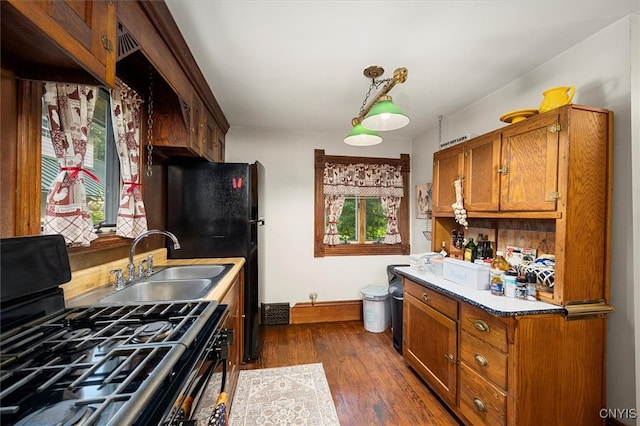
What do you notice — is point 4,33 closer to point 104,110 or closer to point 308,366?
point 104,110

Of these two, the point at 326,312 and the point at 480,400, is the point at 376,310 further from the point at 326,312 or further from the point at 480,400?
the point at 480,400

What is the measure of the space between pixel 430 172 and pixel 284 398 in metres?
2.80

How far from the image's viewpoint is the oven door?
0.70 meters

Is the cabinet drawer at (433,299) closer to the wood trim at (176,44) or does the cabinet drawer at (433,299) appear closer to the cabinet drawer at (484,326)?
the cabinet drawer at (484,326)

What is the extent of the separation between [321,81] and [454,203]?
1494 mm

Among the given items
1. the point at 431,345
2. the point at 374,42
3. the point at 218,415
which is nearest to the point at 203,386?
the point at 218,415

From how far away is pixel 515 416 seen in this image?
52.6 inches

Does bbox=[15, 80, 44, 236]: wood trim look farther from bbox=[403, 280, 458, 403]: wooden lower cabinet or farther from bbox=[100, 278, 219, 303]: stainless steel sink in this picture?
bbox=[403, 280, 458, 403]: wooden lower cabinet

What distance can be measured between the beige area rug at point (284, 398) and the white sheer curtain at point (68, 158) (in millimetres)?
1532

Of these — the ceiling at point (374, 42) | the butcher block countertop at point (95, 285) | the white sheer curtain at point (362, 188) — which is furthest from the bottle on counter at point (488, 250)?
the butcher block countertop at point (95, 285)

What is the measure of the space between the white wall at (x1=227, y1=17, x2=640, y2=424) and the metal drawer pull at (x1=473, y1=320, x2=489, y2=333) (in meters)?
0.69

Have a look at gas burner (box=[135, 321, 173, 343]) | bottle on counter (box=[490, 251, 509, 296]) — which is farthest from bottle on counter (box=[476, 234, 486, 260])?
gas burner (box=[135, 321, 173, 343])

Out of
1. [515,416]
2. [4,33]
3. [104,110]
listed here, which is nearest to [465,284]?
[515,416]

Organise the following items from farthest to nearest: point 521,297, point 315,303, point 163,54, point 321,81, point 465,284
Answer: point 315,303 < point 321,81 < point 465,284 < point 521,297 < point 163,54
